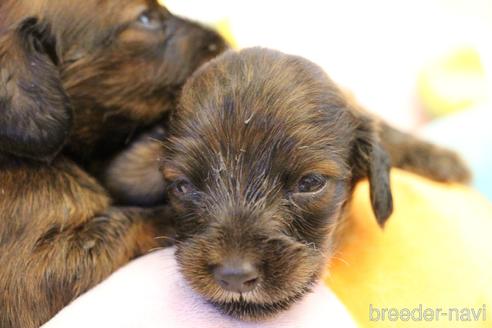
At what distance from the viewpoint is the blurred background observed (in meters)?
3.01

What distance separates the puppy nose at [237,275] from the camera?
154cm

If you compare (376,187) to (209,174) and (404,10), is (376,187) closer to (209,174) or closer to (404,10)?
(209,174)

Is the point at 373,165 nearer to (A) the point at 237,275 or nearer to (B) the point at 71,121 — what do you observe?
(A) the point at 237,275

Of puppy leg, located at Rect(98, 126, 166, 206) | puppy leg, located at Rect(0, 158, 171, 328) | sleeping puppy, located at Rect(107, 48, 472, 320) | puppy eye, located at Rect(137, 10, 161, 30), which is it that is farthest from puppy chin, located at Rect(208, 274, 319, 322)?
puppy eye, located at Rect(137, 10, 161, 30)

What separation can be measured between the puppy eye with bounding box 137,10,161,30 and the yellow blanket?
0.94 meters

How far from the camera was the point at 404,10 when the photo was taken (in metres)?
3.92

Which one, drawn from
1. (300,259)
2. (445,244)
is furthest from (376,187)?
(300,259)

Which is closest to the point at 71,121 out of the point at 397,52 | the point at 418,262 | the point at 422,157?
the point at 418,262

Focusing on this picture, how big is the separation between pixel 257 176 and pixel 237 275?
0.99ft

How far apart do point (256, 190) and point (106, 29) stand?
0.90 meters

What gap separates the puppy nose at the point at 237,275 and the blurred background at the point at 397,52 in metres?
1.62

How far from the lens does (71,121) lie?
2.14 meters

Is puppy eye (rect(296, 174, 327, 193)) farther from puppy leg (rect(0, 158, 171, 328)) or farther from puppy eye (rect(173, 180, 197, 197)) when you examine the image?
puppy leg (rect(0, 158, 171, 328))

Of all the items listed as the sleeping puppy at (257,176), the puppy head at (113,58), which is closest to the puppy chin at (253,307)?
the sleeping puppy at (257,176)
